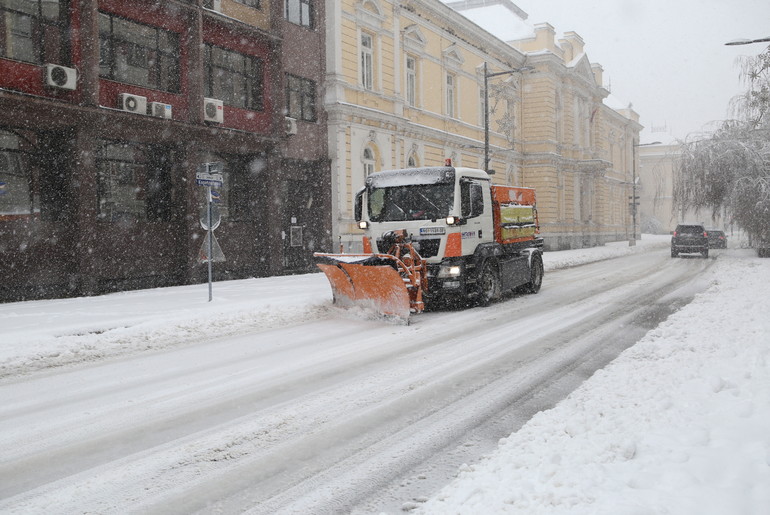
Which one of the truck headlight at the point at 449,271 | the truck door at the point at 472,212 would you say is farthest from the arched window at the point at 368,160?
the truck headlight at the point at 449,271

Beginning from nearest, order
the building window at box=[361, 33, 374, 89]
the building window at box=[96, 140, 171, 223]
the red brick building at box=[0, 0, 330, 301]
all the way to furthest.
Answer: the red brick building at box=[0, 0, 330, 301], the building window at box=[96, 140, 171, 223], the building window at box=[361, 33, 374, 89]

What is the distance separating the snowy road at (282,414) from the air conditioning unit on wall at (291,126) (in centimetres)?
1270

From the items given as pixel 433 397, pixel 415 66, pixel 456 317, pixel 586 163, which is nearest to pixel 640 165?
pixel 586 163

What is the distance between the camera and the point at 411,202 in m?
13.1

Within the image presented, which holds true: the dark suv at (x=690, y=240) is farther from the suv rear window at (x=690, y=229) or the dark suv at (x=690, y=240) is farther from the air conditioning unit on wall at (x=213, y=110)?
the air conditioning unit on wall at (x=213, y=110)

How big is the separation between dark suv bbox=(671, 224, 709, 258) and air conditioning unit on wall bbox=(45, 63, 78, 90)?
1147 inches

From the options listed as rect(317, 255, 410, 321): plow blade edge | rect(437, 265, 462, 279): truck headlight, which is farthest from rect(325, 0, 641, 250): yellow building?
rect(437, 265, 462, 279): truck headlight

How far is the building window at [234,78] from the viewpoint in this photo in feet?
65.4

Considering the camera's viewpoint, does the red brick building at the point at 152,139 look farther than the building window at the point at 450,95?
No

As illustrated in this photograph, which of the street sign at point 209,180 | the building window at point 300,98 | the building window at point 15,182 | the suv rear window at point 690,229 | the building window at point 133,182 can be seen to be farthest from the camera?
the suv rear window at point 690,229

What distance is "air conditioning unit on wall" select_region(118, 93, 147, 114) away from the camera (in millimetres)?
16453

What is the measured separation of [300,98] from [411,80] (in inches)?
349

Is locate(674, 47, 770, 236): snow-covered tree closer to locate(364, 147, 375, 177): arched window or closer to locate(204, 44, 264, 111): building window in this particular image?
locate(364, 147, 375, 177): arched window

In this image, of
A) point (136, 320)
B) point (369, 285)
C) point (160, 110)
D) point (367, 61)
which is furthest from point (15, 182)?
point (367, 61)
